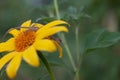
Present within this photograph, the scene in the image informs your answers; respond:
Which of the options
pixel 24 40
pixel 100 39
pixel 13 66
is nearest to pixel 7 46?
pixel 24 40

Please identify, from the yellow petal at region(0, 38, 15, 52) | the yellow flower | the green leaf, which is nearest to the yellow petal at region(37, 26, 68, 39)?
the yellow flower

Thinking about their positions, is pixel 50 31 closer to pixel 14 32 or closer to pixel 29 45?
pixel 29 45

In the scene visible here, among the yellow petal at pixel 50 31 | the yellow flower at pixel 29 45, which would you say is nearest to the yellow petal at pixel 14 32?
the yellow flower at pixel 29 45

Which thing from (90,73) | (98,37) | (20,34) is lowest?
(90,73)

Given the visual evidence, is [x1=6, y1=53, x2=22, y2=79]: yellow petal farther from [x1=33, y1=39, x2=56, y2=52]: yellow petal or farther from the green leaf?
the green leaf

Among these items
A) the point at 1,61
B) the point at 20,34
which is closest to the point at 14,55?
the point at 1,61

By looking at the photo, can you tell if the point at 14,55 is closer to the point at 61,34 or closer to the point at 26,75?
the point at 61,34

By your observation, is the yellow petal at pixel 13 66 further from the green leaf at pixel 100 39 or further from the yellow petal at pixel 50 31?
the green leaf at pixel 100 39
